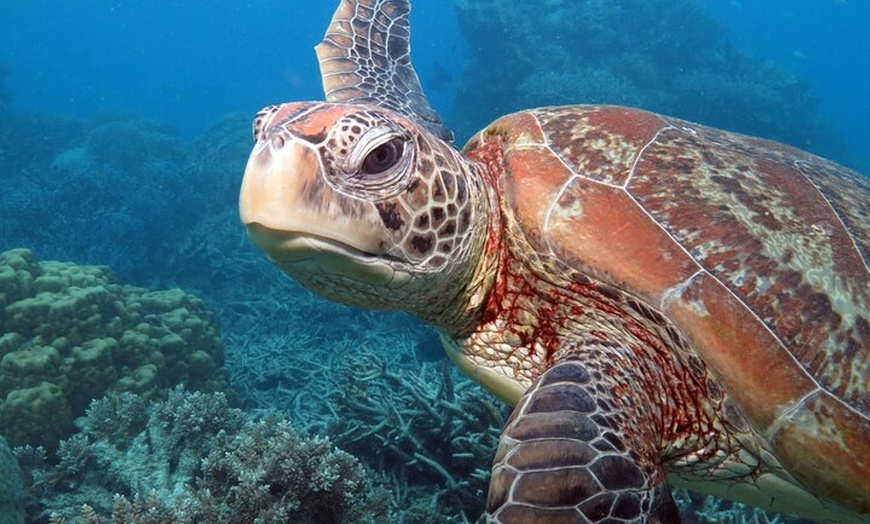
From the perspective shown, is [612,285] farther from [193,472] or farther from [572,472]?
[193,472]

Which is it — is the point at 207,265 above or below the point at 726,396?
below

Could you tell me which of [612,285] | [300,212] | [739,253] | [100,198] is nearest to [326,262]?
[300,212]

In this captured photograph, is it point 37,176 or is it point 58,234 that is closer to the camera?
point 58,234

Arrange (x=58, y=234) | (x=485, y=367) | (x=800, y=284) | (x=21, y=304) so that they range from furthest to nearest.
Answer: (x=58, y=234)
(x=21, y=304)
(x=485, y=367)
(x=800, y=284)

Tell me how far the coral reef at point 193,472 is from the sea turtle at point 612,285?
2.89ft

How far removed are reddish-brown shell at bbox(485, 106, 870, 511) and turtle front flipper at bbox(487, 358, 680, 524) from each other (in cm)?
49

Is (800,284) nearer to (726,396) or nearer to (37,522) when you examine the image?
(726,396)

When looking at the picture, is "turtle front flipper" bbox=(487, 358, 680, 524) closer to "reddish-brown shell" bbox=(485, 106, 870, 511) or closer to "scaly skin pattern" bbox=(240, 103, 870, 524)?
"scaly skin pattern" bbox=(240, 103, 870, 524)

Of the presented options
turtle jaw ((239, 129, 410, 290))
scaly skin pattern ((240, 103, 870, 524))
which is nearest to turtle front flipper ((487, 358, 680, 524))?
scaly skin pattern ((240, 103, 870, 524))

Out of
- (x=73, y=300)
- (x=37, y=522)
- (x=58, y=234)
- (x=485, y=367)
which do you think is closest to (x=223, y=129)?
(x=58, y=234)

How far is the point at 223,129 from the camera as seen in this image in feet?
52.2

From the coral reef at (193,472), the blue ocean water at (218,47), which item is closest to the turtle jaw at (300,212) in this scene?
the coral reef at (193,472)

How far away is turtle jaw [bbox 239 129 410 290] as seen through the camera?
1427 millimetres

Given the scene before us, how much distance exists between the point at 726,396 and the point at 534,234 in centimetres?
82
